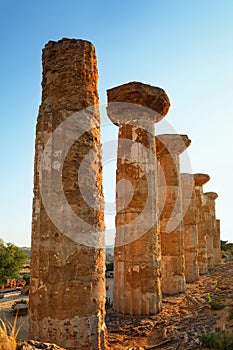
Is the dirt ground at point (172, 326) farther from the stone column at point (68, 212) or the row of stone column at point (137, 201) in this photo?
the stone column at point (68, 212)

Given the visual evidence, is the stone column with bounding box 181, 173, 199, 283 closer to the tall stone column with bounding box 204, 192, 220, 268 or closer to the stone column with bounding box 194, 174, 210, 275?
the stone column with bounding box 194, 174, 210, 275

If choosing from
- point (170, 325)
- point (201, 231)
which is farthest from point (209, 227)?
point (170, 325)

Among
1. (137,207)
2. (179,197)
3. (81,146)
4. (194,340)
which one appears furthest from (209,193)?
(81,146)

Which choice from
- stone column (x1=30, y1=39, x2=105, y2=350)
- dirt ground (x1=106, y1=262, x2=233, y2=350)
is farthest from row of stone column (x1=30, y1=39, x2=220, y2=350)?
dirt ground (x1=106, y1=262, x2=233, y2=350)

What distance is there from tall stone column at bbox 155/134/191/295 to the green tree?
35.0 feet

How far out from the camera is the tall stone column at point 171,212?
40.7ft

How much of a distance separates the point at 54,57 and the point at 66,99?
769mm

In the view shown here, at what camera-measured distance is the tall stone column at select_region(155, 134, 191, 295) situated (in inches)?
488

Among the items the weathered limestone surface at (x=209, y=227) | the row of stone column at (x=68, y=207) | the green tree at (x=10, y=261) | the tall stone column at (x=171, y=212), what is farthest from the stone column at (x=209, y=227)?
the row of stone column at (x=68, y=207)

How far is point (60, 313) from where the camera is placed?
4410 millimetres

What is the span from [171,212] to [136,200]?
13.6 feet

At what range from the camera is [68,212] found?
4574mm

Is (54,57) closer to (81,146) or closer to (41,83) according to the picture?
(41,83)

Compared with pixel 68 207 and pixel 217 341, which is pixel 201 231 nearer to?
pixel 217 341
